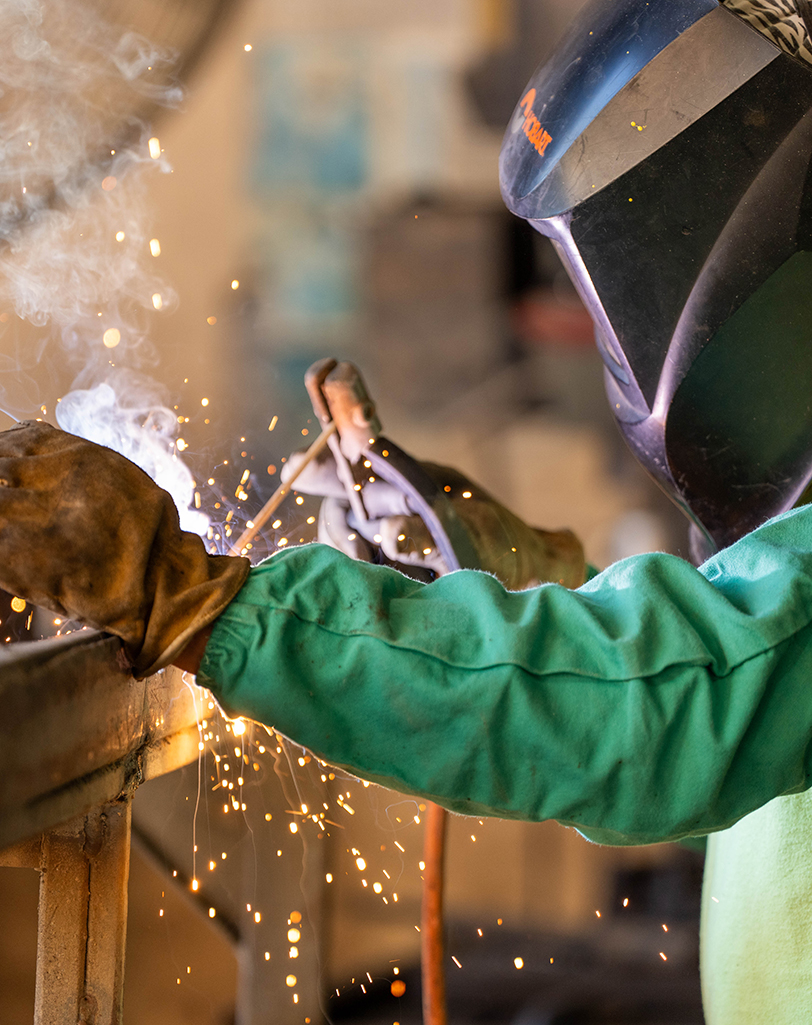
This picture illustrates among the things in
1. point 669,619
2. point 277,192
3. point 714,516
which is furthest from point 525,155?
point 277,192

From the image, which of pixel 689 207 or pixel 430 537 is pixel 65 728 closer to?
pixel 430 537

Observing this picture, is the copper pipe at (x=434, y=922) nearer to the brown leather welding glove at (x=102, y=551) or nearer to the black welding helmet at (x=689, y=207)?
the black welding helmet at (x=689, y=207)

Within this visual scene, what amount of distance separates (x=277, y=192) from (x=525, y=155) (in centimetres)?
223

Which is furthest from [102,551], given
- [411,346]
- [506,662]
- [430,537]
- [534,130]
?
[411,346]

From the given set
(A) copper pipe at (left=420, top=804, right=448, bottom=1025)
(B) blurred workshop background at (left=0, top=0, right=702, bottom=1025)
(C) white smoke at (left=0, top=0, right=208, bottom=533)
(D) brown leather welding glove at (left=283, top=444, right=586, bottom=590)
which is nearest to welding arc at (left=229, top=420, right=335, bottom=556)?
(D) brown leather welding glove at (left=283, top=444, right=586, bottom=590)

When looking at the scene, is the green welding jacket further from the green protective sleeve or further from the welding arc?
the welding arc

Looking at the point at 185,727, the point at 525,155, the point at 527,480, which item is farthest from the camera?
the point at 527,480

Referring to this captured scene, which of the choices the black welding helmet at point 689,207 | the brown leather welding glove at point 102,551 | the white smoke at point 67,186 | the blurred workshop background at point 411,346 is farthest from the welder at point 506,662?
the blurred workshop background at point 411,346

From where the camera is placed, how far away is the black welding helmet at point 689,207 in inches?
43.7

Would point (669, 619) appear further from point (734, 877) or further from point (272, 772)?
point (272, 772)

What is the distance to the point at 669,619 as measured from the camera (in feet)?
2.27

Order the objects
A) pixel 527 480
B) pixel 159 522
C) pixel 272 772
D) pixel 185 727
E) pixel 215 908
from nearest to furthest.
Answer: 1. pixel 159 522
2. pixel 185 727
3. pixel 272 772
4. pixel 215 908
5. pixel 527 480

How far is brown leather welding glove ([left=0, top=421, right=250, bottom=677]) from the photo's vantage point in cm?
60

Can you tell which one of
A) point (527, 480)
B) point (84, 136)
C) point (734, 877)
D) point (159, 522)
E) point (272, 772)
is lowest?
point (734, 877)
